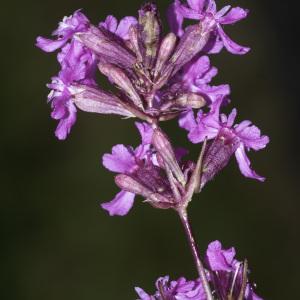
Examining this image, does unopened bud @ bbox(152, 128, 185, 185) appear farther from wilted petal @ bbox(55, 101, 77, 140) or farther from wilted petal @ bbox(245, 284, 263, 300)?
wilted petal @ bbox(245, 284, 263, 300)

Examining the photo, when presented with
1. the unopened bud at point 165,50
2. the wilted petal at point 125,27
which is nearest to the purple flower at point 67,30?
the wilted petal at point 125,27

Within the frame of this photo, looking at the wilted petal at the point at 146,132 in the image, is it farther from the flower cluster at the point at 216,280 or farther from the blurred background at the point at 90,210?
the blurred background at the point at 90,210

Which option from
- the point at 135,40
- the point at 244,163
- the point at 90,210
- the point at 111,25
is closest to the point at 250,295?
the point at 244,163

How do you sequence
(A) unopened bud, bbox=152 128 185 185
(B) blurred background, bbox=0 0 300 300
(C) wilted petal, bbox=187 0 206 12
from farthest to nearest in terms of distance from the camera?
(B) blurred background, bbox=0 0 300 300 → (C) wilted petal, bbox=187 0 206 12 → (A) unopened bud, bbox=152 128 185 185

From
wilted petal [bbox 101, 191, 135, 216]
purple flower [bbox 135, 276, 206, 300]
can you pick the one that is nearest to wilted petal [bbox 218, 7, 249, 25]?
wilted petal [bbox 101, 191, 135, 216]

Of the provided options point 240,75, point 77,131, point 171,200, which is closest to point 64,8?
point 77,131

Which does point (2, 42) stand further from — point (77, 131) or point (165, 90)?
point (165, 90)
